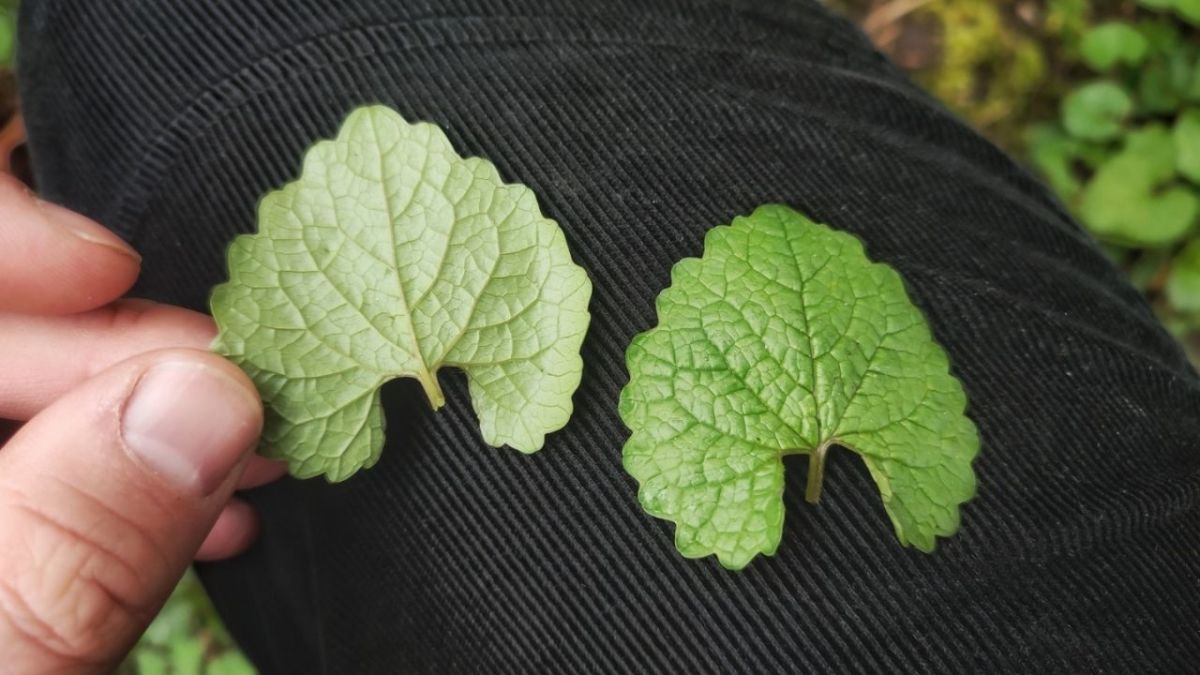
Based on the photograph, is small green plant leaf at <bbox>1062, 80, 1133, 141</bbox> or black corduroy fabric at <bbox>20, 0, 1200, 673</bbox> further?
small green plant leaf at <bbox>1062, 80, 1133, 141</bbox>

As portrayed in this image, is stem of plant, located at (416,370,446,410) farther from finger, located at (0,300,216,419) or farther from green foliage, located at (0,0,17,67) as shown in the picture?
green foliage, located at (0,0,17,67)

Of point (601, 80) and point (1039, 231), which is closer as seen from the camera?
point (601, 80)

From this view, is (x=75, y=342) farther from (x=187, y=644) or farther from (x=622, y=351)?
(x=187, y=644)

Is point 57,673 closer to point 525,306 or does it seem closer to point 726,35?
point 525,306

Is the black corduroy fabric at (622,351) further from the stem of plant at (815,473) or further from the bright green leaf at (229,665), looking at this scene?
the bright green leaf at (229,665)

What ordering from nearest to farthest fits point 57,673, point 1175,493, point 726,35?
1. point 57,673
2. point 1175,493
3. point 726,35

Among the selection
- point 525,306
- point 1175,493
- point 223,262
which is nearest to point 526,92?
point 525,306

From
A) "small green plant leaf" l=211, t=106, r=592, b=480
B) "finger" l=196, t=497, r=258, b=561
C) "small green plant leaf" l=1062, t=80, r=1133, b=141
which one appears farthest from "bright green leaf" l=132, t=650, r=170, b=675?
"small green plant leaf" l=1062, t=80, r=1133, b=141

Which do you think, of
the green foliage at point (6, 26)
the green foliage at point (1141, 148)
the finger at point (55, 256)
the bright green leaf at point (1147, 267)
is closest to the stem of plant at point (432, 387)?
the finger at point (55, 256)
